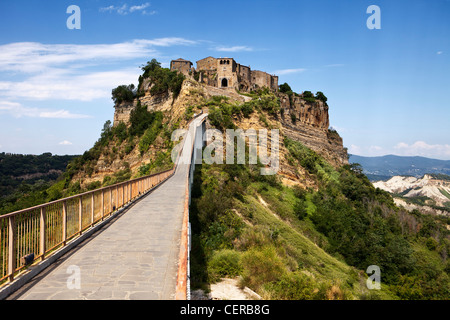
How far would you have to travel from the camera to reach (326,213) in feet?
94.3

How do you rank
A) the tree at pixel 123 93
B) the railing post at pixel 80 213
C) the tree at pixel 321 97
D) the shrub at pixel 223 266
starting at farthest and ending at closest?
1. the tree at pixel 321 97
2. the tree at pixel 123 93
3. the shrub at pixel 223 266
4. the railing post at pixel 80 213

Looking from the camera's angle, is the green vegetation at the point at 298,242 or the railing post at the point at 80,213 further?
the green vegetation at the point at 298,242

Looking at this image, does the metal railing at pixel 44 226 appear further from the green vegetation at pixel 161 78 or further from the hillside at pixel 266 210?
the green vegetation at pixel 161 78

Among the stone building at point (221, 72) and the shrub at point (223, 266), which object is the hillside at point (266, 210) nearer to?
the shrub at point (223, 266)

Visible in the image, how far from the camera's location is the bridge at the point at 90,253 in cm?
501

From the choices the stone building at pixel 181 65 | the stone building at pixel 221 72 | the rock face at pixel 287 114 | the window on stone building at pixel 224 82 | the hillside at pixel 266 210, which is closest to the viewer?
the hillside at pixel 266 210

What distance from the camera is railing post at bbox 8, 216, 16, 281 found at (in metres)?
5.17

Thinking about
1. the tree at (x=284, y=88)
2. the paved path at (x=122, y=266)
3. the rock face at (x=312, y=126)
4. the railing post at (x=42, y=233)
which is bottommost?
the paved path at (x=122, y=266)

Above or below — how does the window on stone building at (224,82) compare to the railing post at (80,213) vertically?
above

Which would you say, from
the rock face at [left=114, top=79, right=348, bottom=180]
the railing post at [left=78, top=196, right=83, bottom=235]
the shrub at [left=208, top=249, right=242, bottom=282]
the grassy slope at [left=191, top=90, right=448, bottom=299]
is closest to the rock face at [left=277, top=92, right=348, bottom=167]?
the rock face at [left=114, top=79, right=348, bottom=180]

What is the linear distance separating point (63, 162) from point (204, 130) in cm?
11443

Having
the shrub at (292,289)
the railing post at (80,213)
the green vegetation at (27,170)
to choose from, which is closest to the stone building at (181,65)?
the green vegetation at (27,170)

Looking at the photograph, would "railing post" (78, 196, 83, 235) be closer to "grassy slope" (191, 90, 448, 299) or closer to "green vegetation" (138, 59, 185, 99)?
"grassy slope" (191, 90, 448, 299)
